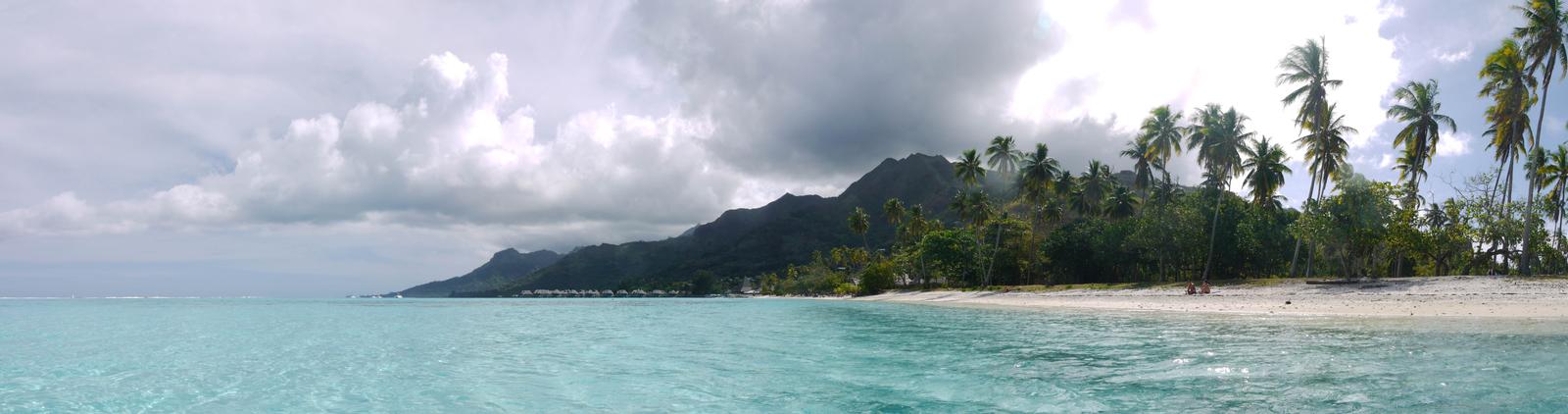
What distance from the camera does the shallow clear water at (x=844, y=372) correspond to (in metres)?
9.52

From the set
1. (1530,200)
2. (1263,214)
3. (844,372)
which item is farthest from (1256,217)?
(844,372)

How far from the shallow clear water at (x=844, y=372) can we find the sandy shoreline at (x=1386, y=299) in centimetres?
471

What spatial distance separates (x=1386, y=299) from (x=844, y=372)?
29.5 meters

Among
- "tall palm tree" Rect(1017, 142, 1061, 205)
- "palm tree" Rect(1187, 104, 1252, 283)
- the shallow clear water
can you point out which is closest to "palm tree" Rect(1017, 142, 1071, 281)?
"tall palm tree" Rect(1017, 142, 1061, 205)

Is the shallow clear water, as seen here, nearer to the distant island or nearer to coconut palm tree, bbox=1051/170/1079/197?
the distant island

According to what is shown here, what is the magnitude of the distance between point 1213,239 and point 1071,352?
156ft

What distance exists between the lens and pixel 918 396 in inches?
400

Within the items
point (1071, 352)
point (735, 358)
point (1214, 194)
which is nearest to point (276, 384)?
point (735, 358)

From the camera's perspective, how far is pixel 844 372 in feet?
43.5

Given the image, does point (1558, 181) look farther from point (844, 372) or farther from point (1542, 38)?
point (844, 372)

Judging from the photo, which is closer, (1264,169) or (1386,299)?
(1386,299)

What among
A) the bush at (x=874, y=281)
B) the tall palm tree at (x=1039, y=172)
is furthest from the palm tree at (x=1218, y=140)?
the bush at (x=874, y=281)

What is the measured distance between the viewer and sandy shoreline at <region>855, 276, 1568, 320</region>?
80.4ft

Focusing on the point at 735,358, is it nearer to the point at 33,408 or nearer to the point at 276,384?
the point at 276,384
